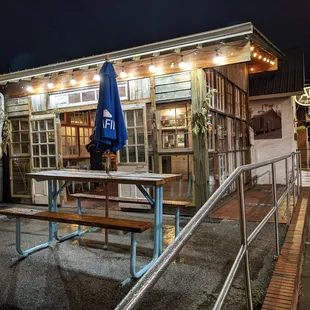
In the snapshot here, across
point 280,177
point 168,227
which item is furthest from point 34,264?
point 280,177

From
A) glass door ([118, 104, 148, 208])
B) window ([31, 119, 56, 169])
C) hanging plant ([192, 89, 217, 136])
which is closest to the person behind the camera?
hanging plant ([192, 89, 217, 136])

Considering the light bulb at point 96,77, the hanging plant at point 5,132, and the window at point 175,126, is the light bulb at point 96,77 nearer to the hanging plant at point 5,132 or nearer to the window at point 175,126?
the window at point 175,126

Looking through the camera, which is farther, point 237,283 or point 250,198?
point 250,198

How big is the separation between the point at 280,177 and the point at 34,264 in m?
8.02

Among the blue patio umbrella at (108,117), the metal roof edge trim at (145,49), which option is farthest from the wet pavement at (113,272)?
the metal roof edge trim at (145,49)

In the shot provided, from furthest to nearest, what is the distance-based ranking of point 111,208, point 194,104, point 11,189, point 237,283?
point 11,189 < point 111,208 < point 194,104 < point 237,283

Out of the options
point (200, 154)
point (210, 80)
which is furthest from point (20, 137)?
point (210, 80)

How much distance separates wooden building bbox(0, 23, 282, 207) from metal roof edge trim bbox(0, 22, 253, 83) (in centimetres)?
2

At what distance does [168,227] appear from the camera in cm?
513

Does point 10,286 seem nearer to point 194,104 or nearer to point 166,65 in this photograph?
point 194,104

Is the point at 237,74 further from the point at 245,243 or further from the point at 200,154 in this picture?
the point at 245,243

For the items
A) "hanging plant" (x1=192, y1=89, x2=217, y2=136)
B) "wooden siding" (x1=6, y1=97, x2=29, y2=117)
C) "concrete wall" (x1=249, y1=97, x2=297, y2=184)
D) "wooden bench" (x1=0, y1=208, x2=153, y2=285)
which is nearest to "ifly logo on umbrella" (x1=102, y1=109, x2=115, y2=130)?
"wooden bench" (x1=0, y1=208, x2=153, y2=285)

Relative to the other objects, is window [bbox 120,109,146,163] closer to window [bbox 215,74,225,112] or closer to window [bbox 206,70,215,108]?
window [bbox 206,70,215,108]

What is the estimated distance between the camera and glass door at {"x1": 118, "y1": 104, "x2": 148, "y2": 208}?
19.8 ft
